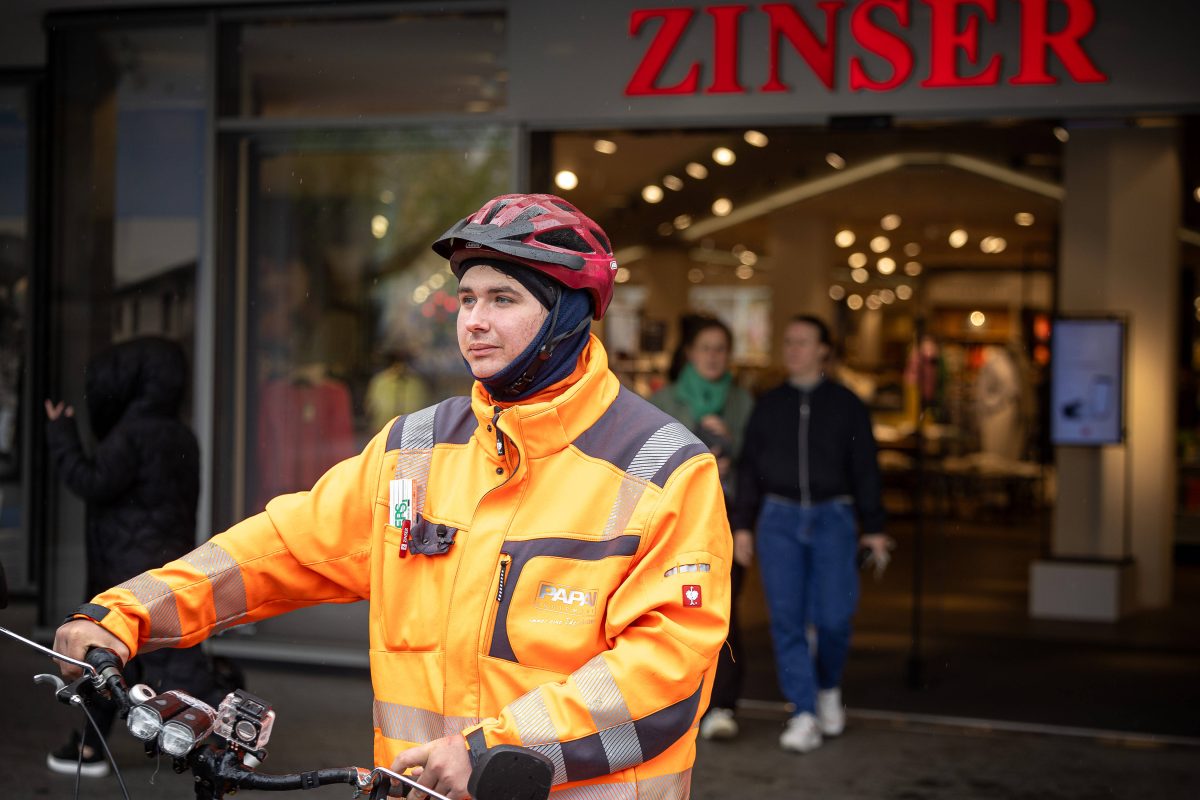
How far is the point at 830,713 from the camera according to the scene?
6.14 meters

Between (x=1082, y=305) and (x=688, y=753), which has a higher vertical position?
(x=1082, y=305)

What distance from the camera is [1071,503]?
947 centimetres

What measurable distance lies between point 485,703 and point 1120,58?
477 cm

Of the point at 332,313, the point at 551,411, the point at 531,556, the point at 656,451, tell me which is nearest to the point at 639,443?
the point at 656,451

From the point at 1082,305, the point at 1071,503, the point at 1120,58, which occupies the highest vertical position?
the point at 1120,58

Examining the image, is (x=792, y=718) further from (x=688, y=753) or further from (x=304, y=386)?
(x=688, y=753)

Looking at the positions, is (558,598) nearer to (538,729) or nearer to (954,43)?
(538,729)

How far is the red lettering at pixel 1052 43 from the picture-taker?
590cm

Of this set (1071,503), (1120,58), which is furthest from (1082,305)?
(1120,58)

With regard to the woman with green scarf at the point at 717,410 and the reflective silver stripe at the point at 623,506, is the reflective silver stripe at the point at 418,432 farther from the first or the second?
the woman with green scarf at the point at 717,410

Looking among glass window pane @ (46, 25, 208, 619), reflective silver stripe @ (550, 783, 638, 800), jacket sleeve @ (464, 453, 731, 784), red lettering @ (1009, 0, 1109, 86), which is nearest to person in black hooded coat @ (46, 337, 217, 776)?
glass window pane @ (46, 25, 208, 619)

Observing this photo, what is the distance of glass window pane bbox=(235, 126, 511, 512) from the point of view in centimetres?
725

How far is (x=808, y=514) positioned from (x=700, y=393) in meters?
0.72

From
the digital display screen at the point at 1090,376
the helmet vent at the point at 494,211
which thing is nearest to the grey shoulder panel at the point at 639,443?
the helmet vent at the point at 494,211
